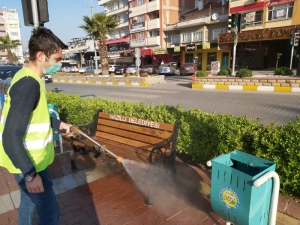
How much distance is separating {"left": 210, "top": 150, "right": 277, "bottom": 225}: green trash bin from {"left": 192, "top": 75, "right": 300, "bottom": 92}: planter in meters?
11.0

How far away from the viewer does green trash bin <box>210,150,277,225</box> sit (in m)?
1.91

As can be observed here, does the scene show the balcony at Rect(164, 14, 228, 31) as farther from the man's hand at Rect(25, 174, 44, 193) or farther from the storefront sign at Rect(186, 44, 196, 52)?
the man's hand at Rect(25, 174, 44, 193)

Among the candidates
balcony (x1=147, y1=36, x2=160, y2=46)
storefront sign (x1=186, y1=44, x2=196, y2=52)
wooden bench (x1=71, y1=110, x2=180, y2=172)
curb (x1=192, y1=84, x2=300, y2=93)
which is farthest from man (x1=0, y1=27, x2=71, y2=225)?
balcony (x1=147, y1=36, x2=160, y2=46)

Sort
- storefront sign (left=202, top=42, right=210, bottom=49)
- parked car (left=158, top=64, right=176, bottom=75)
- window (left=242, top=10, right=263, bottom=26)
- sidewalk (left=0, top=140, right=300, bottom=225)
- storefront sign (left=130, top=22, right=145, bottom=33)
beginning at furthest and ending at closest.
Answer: storefront sign (left=130, top=22, right=145, bottom=33), storefront sign (left=202, top=42, right=210, bottom=49), parked car (left=158, top=64, right=176, bottom=75), window (left=242, top=10, right=263, bottom=26), sidewalk (left=0, top=140, right=300, bottom=225)

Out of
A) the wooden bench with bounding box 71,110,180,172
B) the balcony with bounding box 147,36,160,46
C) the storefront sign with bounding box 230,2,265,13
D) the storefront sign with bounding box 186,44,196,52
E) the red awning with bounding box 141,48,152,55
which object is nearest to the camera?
the wooden bench with bounding box 71,110,180,172

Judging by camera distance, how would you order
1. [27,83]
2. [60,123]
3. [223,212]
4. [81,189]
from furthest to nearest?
[81,189], [60,123], [223,212], [27,83]

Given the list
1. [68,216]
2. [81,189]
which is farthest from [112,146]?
[68,216]

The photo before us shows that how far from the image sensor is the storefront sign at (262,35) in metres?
23.4

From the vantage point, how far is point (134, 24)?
1657 inches

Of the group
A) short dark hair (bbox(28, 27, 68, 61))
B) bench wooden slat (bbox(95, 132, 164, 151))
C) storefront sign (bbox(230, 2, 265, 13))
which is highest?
storefront sign (bbox(230, 2, 265, 13))

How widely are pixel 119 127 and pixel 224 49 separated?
92.7ft

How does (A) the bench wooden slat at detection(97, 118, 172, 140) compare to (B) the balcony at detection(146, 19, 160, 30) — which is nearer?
(A) the bench wooden slat at detection(97, 118, 172, 140)

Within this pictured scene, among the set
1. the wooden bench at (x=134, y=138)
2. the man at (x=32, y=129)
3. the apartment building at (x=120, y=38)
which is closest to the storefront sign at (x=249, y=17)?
the apartment building at (x=120, y=38)

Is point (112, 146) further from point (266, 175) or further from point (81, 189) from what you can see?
point (266, 175)
